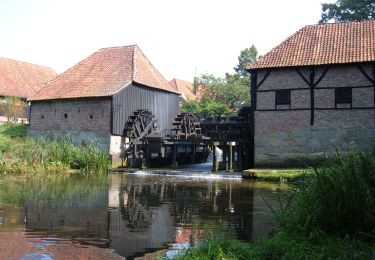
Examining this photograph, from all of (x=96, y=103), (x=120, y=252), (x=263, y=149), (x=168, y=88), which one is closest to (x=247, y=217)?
(x=120, y=252)

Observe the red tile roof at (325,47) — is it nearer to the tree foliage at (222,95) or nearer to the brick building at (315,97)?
the brick building at (315,97)

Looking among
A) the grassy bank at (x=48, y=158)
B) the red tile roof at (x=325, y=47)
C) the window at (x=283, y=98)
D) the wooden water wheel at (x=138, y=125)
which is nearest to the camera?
the grassy bank at (x=48, y=158)

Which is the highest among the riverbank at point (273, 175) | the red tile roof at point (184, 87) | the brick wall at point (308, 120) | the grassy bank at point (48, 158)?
the red tile roof at point (184, 87)

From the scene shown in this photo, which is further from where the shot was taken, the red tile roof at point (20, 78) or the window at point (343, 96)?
the red tile roof at point (20, 78)

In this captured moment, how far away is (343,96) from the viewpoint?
18.6 m

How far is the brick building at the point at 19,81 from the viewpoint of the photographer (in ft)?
105

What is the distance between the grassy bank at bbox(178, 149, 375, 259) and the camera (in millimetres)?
4738

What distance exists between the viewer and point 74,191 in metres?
12.6

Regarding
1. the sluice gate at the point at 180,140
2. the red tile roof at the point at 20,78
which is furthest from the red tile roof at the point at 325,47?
the red tile roof at the point at 20,78

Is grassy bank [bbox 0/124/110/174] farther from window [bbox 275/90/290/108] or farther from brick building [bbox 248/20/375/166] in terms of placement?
window [bbox 275/90/290/108]

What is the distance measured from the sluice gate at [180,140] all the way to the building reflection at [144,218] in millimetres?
8657

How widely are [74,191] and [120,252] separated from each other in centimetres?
722

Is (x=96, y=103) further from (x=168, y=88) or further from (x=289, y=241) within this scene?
(x=289, y=241)

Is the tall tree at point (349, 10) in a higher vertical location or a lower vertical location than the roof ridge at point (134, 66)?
higher
